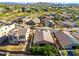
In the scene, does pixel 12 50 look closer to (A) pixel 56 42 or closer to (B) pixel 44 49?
(B) pixel 44 49

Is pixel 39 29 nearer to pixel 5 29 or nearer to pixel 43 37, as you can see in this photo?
pixel 43 37

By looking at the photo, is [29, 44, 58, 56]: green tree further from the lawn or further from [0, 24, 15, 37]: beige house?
[0, 24, 15, 37]: beige house

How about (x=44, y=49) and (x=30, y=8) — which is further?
(x=30, y=8)

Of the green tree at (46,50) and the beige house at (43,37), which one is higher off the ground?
the beige house at (43,37)

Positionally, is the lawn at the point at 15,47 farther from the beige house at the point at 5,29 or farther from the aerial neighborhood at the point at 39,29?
the beige house at the point at 5,29

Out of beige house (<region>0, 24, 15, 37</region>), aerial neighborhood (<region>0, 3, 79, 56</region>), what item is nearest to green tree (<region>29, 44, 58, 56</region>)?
aerial neighborhood (<region>0, 3, 79, 56</region>)

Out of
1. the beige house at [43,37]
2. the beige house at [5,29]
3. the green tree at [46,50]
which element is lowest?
the green tree at [46,50]

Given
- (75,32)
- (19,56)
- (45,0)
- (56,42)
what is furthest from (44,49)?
(45,0)

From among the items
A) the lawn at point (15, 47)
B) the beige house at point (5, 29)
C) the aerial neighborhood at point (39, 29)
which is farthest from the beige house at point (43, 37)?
the beige house at point (5, 29)
